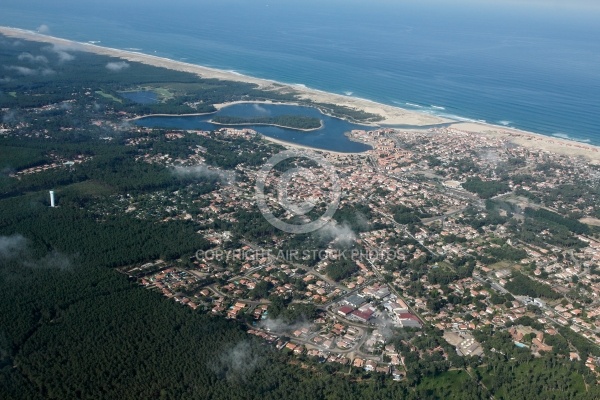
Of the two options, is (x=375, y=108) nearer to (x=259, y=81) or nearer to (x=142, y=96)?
(x=259, y=81)

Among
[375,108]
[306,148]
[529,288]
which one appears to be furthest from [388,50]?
[529,288]

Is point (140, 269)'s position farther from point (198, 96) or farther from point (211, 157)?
point (198, 96)

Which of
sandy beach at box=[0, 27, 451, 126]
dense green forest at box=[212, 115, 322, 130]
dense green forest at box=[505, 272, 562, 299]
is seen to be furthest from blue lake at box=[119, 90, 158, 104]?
dense green forest at box=[505, 272, 562, 299]

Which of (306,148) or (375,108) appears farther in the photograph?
(375,108)

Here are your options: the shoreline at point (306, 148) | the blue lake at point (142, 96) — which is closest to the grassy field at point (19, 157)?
the shoreline at point (306, 148)

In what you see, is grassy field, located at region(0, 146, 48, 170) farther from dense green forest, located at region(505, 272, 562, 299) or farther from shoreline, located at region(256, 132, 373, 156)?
dense green forest, located at region(505, 272, 562, 299)

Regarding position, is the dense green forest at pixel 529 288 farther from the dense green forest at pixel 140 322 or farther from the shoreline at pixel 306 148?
the shoreline at pixel 306 148
